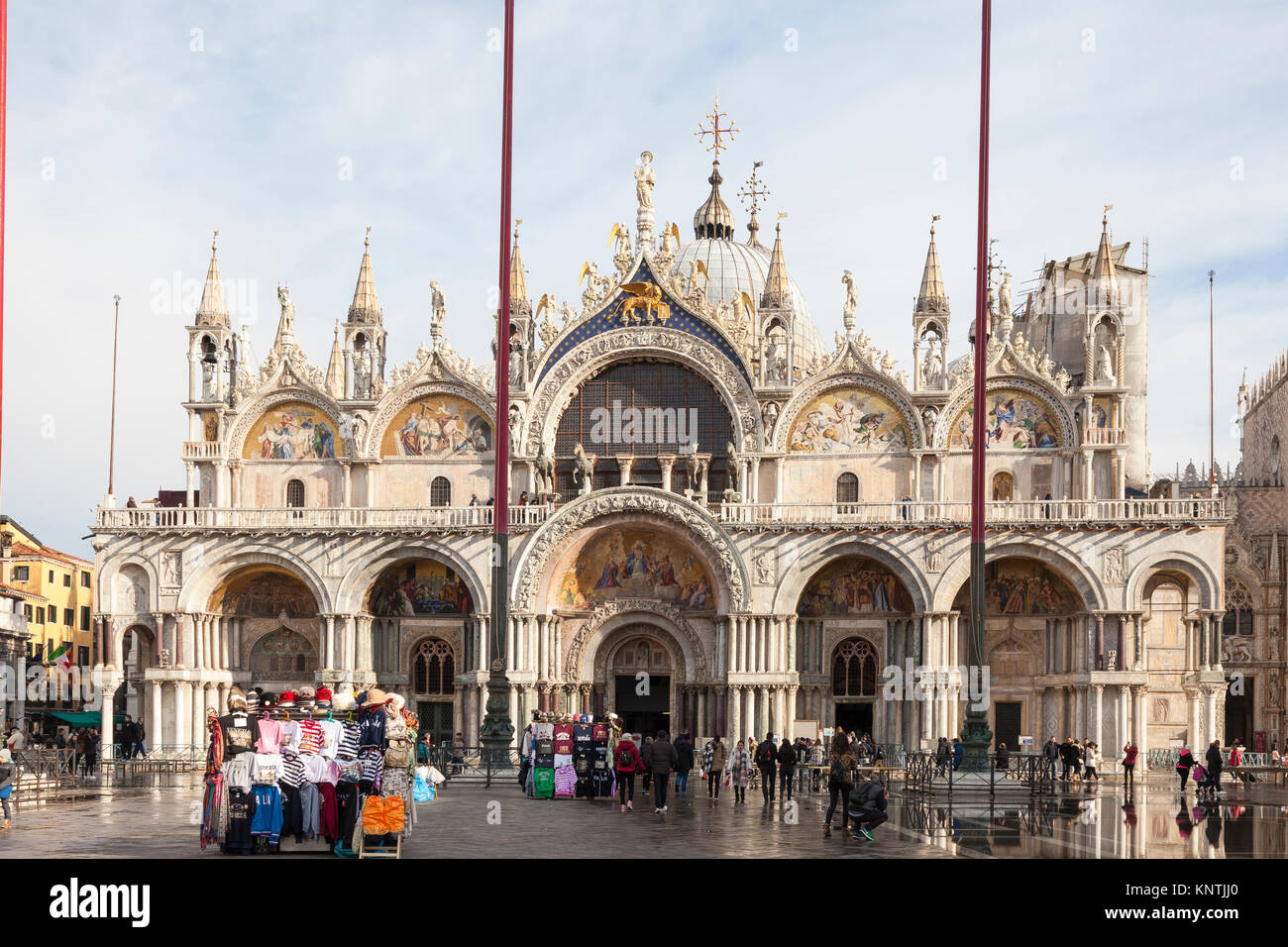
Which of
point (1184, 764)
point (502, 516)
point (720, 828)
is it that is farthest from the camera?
point (1184, 764)

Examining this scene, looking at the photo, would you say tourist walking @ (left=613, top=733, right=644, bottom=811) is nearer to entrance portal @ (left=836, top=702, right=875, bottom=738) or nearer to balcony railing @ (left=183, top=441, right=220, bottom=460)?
entrance portal @ (left=836, top=702, right=875, bottom=738)

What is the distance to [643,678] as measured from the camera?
53219 mm

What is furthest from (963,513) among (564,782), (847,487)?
(564,782)

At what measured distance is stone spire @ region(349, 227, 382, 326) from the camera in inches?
2151

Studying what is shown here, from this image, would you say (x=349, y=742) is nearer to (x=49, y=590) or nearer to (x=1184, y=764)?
(x=1184, y=764)

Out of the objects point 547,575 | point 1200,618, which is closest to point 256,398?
point 547,575

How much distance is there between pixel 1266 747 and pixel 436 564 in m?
32.4

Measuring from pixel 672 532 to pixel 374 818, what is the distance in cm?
3198

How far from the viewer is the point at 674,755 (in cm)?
3391

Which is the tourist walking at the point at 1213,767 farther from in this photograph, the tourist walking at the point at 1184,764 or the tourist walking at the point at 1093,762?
Result: the tourist walking at the point at 1093,762

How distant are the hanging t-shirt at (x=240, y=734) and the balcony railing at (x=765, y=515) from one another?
31.1 meters

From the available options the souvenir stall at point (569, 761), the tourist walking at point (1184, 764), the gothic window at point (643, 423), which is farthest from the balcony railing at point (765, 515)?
the souvenir stall at point (569, 761)

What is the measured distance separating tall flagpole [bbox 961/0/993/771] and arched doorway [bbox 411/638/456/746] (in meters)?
26.4

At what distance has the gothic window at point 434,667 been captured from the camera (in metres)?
54.2
